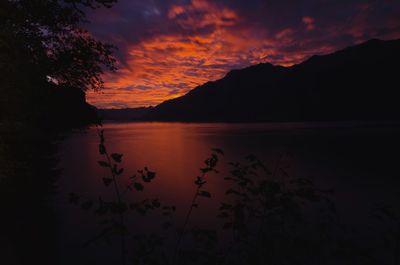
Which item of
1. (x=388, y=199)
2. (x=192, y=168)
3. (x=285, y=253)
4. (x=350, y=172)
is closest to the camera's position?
(x=285, y=253)

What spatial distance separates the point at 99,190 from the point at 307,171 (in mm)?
27555

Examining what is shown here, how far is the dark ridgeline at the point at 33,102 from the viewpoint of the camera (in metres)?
6.56

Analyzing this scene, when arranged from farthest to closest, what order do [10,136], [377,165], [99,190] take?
[377,165] → [99,190] → [10,136]

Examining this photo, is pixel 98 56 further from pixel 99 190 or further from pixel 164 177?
pixel 164 177

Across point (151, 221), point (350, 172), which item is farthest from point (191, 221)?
point (350, 172)

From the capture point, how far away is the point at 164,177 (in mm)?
33500

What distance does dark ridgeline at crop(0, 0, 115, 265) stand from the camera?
656cm

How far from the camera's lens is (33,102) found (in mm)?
8336

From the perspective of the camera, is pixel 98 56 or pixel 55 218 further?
pixel 55 218

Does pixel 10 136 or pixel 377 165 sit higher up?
pixel 10 136

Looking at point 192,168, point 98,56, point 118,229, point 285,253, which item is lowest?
point 192,168

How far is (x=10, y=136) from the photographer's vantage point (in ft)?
23.5

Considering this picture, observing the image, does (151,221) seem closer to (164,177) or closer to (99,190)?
(99,190)

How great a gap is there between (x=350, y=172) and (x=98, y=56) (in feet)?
111
